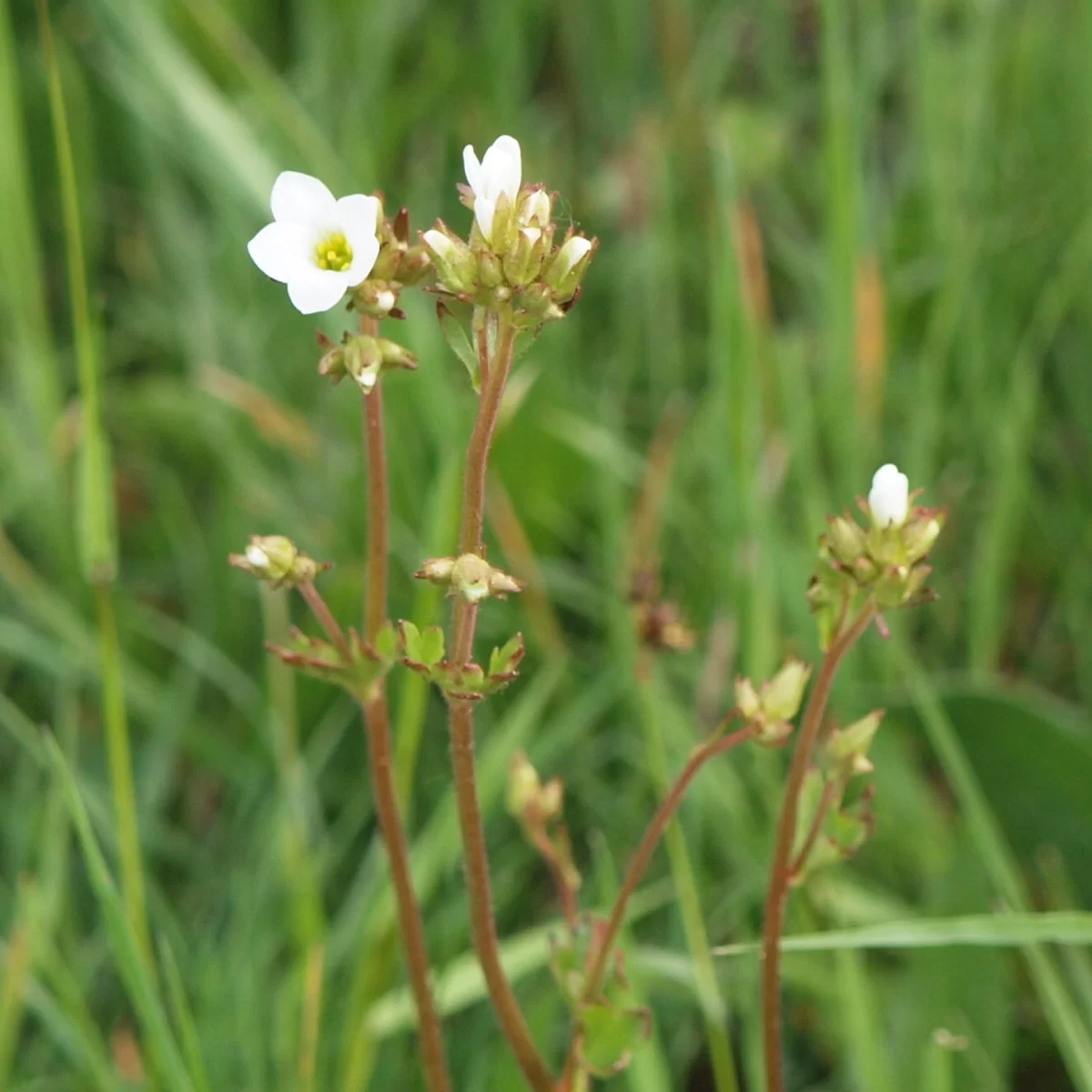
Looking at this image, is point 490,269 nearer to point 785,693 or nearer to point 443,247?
point 443,247

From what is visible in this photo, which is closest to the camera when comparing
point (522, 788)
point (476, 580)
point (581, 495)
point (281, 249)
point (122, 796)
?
point (476, 580)

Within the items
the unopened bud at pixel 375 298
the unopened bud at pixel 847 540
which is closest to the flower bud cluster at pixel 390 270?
the unopened bud at pixel 375 298

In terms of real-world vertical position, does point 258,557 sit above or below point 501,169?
below

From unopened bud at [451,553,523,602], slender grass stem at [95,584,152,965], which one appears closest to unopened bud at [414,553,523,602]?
unopened bud at [451,553,523,602]

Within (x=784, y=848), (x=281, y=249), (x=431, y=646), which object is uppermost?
(x=281, y=249)

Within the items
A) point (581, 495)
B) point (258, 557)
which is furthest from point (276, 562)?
point (581, 495)

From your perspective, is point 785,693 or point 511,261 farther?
point 785,693

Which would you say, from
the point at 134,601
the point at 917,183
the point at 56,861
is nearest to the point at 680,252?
the point at 917,183
